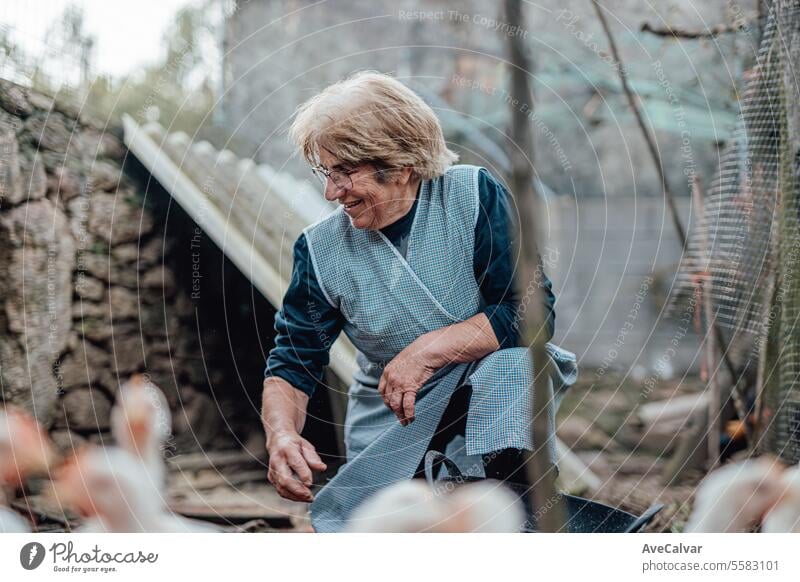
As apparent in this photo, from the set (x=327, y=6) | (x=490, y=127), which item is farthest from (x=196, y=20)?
(x=490, y=127)

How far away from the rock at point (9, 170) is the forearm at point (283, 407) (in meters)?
0.56

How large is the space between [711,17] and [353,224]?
34.5 inches

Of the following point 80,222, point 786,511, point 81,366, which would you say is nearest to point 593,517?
point 786,511

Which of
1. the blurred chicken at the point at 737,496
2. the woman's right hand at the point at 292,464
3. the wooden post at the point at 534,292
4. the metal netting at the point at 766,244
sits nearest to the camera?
the wooden post at the point at 534,292

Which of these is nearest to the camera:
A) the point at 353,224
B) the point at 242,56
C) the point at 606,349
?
the point at 353,224

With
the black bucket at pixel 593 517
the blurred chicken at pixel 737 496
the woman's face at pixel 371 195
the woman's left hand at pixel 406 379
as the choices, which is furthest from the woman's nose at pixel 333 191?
the blurred chicken at pixel 737 496

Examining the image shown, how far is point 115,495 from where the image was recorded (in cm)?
155

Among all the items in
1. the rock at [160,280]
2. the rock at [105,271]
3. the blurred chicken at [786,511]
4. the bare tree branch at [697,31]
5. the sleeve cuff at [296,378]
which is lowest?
the blurred chicken at [786,511]

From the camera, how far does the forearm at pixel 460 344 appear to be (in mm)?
1480

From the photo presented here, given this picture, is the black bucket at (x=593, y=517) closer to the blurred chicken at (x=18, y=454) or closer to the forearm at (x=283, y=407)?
the forearm at (x=283, y=407)

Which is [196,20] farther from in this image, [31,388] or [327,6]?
[31,388]

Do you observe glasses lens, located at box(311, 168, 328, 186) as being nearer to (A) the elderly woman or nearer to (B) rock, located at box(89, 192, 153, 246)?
(A) the elderly woman

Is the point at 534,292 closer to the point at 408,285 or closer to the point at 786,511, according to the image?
the point at 408,285
